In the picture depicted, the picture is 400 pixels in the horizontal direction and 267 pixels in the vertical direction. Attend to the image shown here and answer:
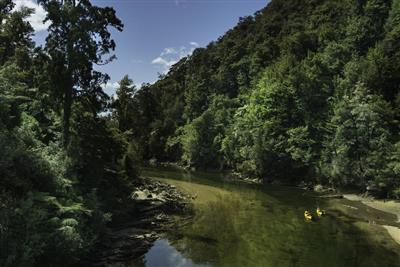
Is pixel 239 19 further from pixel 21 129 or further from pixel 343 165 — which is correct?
pixel 21 129

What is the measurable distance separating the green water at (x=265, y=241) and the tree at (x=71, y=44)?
38.6 feet

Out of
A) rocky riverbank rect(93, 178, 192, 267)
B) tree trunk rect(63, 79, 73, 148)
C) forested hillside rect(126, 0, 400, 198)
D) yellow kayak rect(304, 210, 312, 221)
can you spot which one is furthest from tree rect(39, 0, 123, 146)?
forested hillside rect(126, 0, 400, 198)

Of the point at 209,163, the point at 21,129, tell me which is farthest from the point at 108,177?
the point at 209,163

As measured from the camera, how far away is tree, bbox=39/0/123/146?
2988 cm

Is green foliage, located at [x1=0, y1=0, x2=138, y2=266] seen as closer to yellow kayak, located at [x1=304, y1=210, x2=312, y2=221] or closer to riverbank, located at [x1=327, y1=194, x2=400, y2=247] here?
yellow kayak, located at [x1=304, y1=210, x2=312, y2=221]

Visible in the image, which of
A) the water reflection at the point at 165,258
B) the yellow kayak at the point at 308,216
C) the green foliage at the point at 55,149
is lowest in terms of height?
the water reflection at the point at 165,258

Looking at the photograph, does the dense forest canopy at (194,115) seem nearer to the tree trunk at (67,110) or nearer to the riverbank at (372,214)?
the tree trunk at (67,110)

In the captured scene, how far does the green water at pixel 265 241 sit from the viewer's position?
26.7 metres

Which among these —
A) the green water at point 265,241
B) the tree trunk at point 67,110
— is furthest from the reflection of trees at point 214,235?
the tree trunk at point 67,110

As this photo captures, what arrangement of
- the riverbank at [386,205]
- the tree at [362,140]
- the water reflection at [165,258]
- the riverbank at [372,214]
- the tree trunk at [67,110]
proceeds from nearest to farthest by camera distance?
the water reflection at [165,258] < the tree trunk at [67,110] < the riverbank at [372,214] < the riverbank at [386,205] < the tree at [362,140]

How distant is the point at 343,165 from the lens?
52156 mm

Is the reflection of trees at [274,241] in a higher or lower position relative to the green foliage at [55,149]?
lower

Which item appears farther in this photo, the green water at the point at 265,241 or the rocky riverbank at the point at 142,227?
the green water at the point at 265,241

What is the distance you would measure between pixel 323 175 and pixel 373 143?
1005 centimetres
